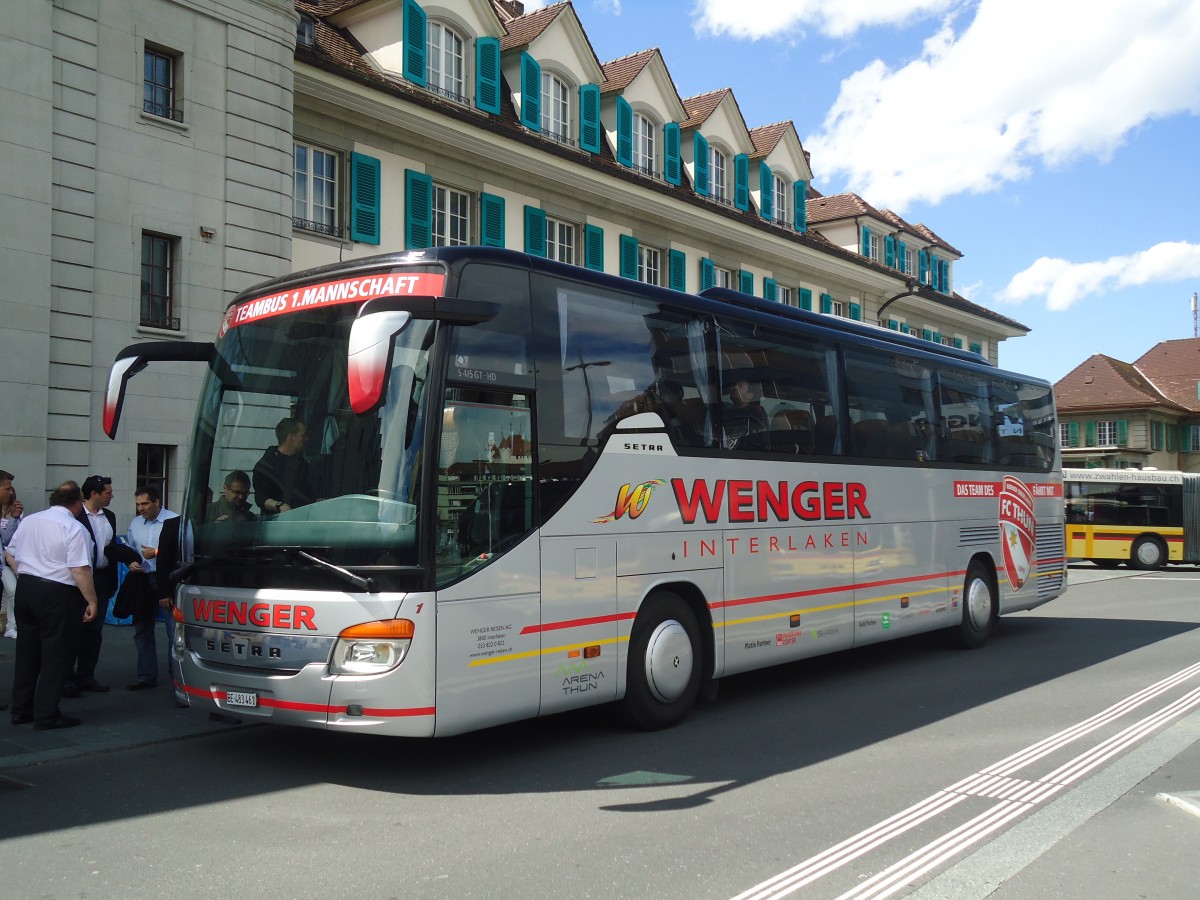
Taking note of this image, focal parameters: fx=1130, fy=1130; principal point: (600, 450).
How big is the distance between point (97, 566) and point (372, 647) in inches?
179

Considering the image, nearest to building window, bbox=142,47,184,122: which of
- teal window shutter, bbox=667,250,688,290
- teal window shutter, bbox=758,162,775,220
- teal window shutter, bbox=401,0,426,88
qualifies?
teal window shutter, bbox=401,0,426,88

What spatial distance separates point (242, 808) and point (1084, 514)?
31.2 metres

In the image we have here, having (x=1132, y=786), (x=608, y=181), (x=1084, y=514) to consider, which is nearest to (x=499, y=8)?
(x=608, y=181)

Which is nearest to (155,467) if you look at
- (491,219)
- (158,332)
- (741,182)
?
(158,332)

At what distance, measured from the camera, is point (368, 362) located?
5.46 m

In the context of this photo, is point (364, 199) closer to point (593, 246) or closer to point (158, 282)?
point (158, 282)

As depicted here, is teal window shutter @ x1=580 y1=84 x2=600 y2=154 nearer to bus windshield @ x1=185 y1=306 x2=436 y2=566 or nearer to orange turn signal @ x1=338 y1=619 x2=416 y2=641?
bus windshield @ x1=185 y1=306 x2=436 y2=566

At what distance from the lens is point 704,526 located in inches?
352

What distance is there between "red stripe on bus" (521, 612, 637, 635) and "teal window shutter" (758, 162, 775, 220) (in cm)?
2659

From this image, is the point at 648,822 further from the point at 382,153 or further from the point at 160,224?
the point at 382,153

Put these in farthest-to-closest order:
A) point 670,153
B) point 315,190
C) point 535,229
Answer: point 670,153 < point 535,229 < point 315,190

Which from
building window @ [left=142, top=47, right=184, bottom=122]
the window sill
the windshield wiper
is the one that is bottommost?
the windshield wiper

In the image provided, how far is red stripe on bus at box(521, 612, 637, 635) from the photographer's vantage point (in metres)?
7.26

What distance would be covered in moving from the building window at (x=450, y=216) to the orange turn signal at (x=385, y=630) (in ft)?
53.2
